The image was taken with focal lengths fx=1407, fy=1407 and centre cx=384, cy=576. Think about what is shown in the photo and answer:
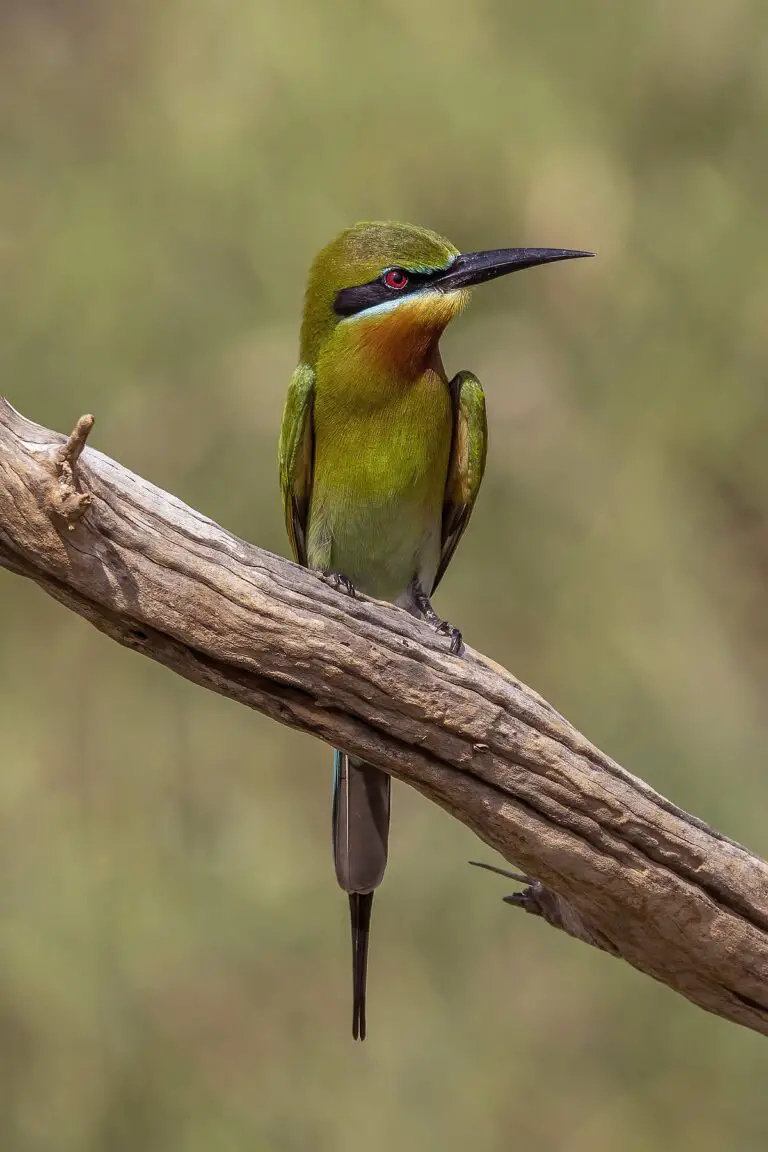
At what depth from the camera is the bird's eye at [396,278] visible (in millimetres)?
2672

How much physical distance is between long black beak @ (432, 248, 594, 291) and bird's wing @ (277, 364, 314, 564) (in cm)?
33

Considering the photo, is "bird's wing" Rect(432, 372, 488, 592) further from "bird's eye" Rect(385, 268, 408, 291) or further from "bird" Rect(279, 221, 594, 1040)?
"bird's eye" Rect(385, 268, 408, 291)

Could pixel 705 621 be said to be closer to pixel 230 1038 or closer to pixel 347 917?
pixel 347 917

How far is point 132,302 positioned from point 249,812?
4.95ft

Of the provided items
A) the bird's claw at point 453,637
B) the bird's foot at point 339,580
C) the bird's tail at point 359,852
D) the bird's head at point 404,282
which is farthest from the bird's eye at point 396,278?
the bird's tail at point 359,852

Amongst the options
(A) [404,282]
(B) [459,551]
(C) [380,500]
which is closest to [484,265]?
(A) [404,282]

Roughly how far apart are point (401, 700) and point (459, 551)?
6.53 feet

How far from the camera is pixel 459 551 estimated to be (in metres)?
4.00

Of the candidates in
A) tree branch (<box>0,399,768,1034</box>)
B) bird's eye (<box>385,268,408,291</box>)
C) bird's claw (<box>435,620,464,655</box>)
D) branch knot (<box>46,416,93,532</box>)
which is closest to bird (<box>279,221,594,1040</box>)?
bird's eye (<box>385,268,408,291</box>)

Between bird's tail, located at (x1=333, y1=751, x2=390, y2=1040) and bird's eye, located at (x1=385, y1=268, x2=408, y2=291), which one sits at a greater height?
bird's eye, located at (x1=385, y1=268, x2=408, y2=291)

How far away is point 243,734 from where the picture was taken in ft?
12.8

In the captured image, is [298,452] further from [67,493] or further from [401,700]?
[67,493]

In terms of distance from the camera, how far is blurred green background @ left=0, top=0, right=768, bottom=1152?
356cm

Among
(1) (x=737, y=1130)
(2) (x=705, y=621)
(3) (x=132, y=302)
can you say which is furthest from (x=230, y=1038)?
(3) (x=132, y=302)
